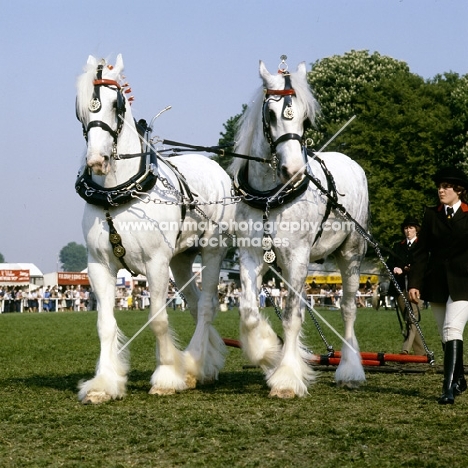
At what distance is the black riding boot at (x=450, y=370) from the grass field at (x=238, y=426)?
10 centimetres

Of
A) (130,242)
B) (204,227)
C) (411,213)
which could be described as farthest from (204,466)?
(411,213)

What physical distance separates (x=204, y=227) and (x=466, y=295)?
339 centimetres

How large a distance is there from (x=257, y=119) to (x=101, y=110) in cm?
162

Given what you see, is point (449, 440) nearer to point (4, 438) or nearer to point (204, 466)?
point (204, 466)

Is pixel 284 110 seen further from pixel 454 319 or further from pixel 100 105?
pixel 454 319

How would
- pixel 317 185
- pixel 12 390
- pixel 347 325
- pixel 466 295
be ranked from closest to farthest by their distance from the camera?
pixel 466 295 < pixel 317 185 < pixel 12 390 < pixel 347 325

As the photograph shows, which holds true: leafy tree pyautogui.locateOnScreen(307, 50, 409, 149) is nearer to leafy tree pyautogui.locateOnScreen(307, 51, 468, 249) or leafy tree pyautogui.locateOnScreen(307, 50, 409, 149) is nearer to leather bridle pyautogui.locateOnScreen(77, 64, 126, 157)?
leafy tree pyautogui.locateOnScreen(307, 51, 468, 249)

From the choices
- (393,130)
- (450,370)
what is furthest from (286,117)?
(393,130)

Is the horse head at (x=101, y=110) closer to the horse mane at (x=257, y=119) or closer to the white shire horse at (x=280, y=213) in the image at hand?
the horse mane at (x=257, y=119)

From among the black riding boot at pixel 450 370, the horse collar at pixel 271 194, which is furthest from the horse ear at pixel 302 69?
the black riding boot at pixel 450 370

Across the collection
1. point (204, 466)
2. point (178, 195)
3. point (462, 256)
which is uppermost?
point (178, 195)

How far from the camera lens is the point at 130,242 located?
9.75 meters

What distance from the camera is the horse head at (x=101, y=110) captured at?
936 centimetres

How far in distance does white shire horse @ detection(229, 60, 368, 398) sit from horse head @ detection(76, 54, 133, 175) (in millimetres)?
1351
